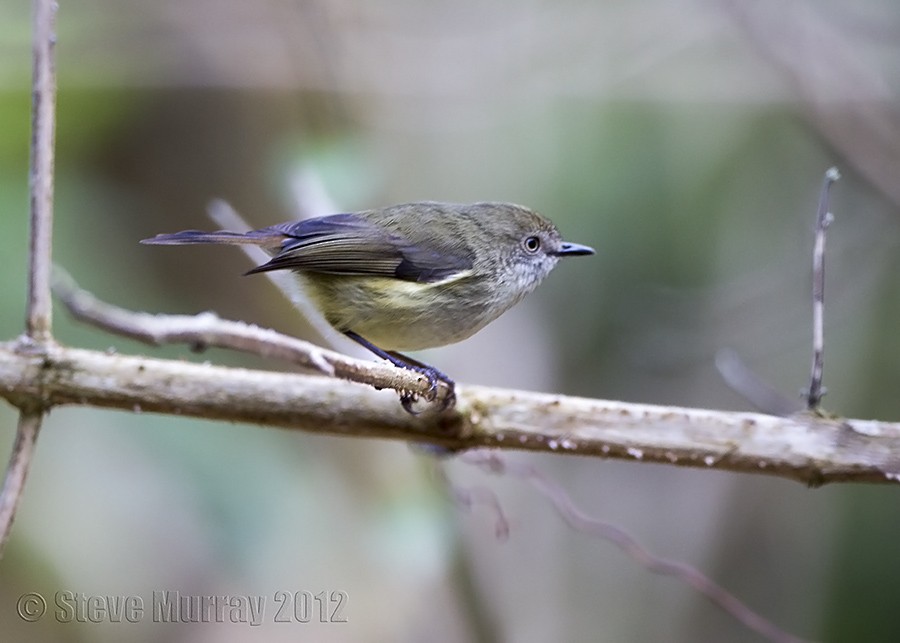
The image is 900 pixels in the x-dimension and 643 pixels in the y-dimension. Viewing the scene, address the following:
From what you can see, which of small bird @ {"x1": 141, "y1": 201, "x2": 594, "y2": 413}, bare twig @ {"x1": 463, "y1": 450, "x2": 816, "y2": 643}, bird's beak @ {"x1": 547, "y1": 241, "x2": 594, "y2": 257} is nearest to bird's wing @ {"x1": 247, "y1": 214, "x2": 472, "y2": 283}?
small bird @ {"x1": 141, "y1": 201, "x2": 594, "y2": 413}

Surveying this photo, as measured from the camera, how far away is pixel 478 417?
2.39 meters

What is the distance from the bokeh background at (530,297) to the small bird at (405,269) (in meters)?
0.46

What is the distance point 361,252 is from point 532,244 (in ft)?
2.13

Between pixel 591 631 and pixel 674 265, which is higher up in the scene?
pixel 674 265

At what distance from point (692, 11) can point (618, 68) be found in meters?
0.55

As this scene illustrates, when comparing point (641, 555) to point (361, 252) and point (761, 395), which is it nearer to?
point (761, 395)

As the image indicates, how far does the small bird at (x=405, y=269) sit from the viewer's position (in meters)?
2.68

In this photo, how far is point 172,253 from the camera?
4637 mm

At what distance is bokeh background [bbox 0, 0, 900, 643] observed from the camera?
141 inches

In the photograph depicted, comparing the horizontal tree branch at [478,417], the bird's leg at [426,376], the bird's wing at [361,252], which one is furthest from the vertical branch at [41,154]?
the bird's leg at [426,376]

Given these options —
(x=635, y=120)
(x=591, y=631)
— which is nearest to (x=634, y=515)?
(x=591, y=631)

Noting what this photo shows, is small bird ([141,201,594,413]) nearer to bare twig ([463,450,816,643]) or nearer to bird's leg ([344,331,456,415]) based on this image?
bird's leg ([344,331,456,415])

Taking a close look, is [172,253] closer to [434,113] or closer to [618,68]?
[434,113]

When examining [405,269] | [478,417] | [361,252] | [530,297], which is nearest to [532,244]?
[405,269]
